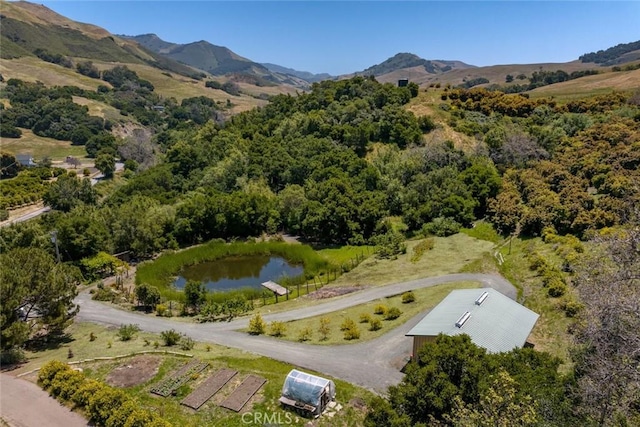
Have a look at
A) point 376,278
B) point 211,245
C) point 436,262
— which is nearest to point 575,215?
point 436,262

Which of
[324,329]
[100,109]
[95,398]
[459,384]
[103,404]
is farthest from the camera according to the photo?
[100,109]

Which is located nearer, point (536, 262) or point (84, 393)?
point (84, 393)

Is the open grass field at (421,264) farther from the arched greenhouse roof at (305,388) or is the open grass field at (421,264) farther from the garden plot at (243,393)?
the arched greenhouse roof at (305,388)

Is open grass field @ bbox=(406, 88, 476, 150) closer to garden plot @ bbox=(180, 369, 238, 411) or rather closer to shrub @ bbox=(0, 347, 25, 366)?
garden plot @ bbox=(180, 369, 238, 411)

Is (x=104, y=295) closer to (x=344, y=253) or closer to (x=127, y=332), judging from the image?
(x=127, y=332)

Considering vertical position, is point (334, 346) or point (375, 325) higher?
point (375, 325)

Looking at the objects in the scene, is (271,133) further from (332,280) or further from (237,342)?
(237,342)

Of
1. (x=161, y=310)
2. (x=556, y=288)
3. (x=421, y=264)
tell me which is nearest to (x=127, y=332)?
(x=161, y=310)

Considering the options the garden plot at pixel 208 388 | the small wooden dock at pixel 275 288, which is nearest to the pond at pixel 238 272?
the small wooden dock at pixel 275 288

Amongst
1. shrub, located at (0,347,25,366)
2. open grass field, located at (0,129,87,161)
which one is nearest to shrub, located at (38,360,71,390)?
shrub, located at (0,347,25,366)
